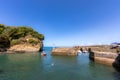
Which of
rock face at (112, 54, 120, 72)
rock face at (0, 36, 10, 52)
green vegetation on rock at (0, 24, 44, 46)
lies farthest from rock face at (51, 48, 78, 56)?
rock face at (0, 36, 10, 52)

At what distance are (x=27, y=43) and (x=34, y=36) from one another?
12177 mm

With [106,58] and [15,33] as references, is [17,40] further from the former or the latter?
[106,58]

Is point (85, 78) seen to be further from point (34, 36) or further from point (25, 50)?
point (34, 36)

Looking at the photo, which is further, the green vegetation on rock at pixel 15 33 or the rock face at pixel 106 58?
the green vegetation on rock at pixel 15 33

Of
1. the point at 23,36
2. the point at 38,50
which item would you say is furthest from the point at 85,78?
the point at 23,36

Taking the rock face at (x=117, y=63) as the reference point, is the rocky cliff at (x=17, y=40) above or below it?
above

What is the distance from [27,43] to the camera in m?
106

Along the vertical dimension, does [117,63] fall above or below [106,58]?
below

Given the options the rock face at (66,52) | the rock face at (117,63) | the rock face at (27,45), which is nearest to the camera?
the rock face at (117,63)

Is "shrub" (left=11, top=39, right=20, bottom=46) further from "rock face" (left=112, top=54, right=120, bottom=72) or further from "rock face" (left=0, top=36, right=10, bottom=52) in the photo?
"rock face" (left=112, top=54, right=120, bottom=72)

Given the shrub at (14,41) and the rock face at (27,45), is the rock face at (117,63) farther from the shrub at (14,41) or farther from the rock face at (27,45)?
the shrub at (14,41)

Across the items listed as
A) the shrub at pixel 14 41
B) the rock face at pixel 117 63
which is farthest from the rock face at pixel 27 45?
the rock face at pixel 117 63

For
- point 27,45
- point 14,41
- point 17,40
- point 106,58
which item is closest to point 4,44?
point 14,41

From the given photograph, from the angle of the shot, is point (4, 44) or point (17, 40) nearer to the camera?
point (4, 44)
